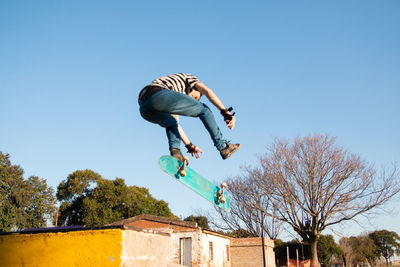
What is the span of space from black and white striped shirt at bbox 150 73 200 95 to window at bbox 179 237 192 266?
18447mm

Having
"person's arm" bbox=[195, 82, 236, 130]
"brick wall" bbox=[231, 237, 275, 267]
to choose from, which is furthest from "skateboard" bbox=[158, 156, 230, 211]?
Result: "brick wall" bbox=[231, 237, 275, 267]

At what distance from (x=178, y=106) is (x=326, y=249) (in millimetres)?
38638

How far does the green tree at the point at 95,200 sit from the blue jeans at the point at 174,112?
1254 inches

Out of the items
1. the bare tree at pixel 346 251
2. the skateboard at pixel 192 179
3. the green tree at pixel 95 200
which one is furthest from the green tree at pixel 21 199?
the bare tree at pixel 346 251

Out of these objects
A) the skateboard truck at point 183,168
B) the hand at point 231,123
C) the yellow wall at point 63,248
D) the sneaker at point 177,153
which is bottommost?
the yellow wall at point 63,248

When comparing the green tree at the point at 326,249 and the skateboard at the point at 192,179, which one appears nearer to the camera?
the skateboard at the point at 192,179

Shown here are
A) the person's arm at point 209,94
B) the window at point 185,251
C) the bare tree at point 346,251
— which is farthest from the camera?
the bare tree at point 346,251

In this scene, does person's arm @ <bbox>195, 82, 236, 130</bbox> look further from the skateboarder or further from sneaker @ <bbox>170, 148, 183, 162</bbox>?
sneaker @ <bbox>170, 148, 183, 162</bbox>

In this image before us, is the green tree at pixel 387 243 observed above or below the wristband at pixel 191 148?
below

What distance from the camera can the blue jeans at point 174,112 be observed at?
3.91 m

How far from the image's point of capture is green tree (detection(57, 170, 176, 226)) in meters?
34.3

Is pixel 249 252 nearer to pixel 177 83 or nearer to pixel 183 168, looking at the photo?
pixel 183 168

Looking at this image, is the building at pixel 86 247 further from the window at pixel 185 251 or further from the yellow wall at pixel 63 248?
the window at pixel 185 251

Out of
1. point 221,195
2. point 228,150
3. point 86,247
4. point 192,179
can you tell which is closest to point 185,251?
point 221,195
